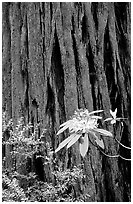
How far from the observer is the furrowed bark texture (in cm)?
140

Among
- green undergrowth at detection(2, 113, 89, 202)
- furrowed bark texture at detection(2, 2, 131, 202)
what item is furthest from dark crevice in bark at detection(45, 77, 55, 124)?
green undergrowth at detection(2, 113, 89, 202)

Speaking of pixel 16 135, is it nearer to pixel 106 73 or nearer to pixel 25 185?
pixel 25 185

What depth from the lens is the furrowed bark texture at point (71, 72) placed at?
1.40 m

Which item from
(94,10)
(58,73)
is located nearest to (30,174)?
(58,73)

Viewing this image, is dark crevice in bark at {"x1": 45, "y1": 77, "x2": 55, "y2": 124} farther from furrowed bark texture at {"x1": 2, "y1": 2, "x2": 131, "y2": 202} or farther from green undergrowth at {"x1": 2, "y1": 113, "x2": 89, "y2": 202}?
green undergrowth at {"x1": 2, "y1": 113, "x2": 89, "y2": 202}

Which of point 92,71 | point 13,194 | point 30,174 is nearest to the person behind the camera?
point 13,194

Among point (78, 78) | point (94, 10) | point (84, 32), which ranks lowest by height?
point (78, 78)

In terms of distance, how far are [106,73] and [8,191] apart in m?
0.75

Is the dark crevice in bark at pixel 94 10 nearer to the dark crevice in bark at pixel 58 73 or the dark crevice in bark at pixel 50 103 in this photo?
the dark crevice in bark at pixel 58 73

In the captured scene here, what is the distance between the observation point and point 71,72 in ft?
4.73

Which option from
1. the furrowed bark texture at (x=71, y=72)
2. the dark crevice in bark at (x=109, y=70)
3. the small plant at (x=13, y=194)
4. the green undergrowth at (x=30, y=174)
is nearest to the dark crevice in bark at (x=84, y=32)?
the furrowed bark texture at (x=71, y=72)

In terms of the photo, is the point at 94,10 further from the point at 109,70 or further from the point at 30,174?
the point at 30,174

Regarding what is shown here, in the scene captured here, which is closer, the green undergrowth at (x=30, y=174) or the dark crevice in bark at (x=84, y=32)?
the green undergrowth at (x=30, y=174)

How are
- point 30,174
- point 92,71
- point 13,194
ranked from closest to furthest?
point 13,194 < point 30,174 < point 92,71
